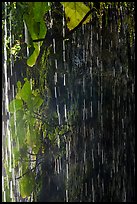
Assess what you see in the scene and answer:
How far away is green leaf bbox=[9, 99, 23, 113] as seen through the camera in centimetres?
95

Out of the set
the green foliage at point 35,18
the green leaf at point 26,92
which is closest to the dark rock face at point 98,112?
the green leaf at point 26,92

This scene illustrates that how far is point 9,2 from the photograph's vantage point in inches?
37.8

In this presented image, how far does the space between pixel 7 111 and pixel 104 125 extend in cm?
38

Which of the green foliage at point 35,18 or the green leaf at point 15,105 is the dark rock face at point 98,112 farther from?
the green foliage at point 35,18

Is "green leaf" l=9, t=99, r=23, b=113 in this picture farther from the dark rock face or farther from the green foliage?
the green foliage

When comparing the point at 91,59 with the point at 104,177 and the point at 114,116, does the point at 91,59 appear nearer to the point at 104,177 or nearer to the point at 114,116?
the point at 114,116

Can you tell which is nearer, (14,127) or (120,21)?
(14,127)

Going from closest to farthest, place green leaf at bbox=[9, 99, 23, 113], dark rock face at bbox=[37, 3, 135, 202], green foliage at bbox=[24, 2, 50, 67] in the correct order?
green foliage at bbox=[24, 2, 50, 67], green leaf at bbox=[9, 99, 23, 113], dark rock face at bbox=[37, 3, 135, 202]

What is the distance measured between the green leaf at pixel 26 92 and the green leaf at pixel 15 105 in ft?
0.06

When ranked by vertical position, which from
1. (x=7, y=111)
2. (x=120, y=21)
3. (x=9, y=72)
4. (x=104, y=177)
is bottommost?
(x=104, y=177)

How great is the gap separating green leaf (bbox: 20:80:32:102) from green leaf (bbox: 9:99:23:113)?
0.02m

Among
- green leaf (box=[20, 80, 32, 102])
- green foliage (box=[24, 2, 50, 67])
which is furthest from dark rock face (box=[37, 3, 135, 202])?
green foliage (box=[24, 2, 50, 67])

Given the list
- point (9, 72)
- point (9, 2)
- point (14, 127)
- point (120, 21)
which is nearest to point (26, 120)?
point (14, 127)

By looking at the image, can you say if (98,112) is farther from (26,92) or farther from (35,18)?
(35,18)
